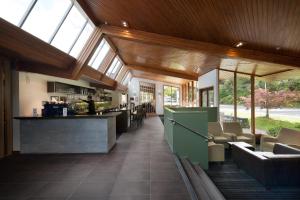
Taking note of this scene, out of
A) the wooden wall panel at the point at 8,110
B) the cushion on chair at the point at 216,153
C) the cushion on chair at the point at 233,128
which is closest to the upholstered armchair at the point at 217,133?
the cushion on chair at the point at 233,128

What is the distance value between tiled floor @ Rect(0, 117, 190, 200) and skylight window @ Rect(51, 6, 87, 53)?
3.16 meters

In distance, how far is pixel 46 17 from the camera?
5.60 meters

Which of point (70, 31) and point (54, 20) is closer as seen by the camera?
point (54, 20)

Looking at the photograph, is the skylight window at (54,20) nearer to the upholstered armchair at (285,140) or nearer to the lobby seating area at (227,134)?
the lobby seating area at (227,134)

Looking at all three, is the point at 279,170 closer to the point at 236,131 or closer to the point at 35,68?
the point at 236,131

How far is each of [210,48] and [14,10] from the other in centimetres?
492

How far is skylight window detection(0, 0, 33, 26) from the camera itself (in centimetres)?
412

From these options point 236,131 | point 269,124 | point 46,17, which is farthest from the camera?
point 269,124

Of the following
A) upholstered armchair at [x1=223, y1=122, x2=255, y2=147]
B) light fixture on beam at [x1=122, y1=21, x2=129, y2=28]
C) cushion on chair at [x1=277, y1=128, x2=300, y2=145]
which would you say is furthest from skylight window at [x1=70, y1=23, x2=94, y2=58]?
cushion on chair at [x1=277, y1=128, x2=300, y2=145]

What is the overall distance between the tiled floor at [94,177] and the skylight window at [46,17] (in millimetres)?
2914

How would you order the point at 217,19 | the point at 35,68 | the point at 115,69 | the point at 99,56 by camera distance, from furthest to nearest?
1. the point at 115,69
2. the point at 99,56
3. the point at 35,68
4. the point at 217,19

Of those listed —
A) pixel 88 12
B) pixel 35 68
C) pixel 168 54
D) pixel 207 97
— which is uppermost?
pixel 88 12

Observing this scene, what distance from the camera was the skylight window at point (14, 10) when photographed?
13.5ft

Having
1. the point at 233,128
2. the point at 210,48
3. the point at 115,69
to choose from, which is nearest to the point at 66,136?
the point at 210,48
